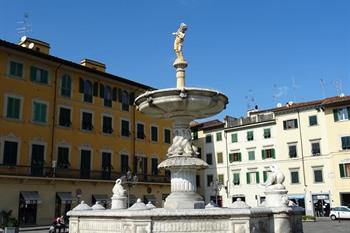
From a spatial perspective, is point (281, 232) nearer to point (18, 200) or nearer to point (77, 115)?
→ point (18, 200)

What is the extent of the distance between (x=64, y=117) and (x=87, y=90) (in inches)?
152

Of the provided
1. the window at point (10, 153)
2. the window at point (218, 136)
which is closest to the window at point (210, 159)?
the window at point (218, 136)

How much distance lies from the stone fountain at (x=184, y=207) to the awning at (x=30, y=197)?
18653mm

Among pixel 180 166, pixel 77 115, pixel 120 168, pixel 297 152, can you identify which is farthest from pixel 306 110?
→ pixel 180 166

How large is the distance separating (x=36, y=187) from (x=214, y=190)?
86.8 ft

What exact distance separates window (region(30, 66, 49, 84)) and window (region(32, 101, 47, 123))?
1.96 m

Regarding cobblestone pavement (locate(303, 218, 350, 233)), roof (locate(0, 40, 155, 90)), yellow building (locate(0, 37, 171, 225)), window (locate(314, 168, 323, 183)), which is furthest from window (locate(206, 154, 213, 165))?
cobblestone pavement (locate(303, 218, 350, 233))

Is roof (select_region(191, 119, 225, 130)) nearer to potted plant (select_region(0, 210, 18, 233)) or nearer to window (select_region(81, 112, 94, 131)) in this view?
window (select_region(81, 112, 94, 131))

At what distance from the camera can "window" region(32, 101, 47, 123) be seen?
34.8 meters

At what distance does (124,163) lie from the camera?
1649 inches

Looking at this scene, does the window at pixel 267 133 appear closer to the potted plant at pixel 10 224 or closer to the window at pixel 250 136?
the window at pixel 250 136

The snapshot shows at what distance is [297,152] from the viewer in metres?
47.7

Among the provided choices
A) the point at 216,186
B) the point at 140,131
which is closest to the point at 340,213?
the point at 216,186

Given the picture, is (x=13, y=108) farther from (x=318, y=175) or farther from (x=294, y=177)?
(x=318, y=175)
